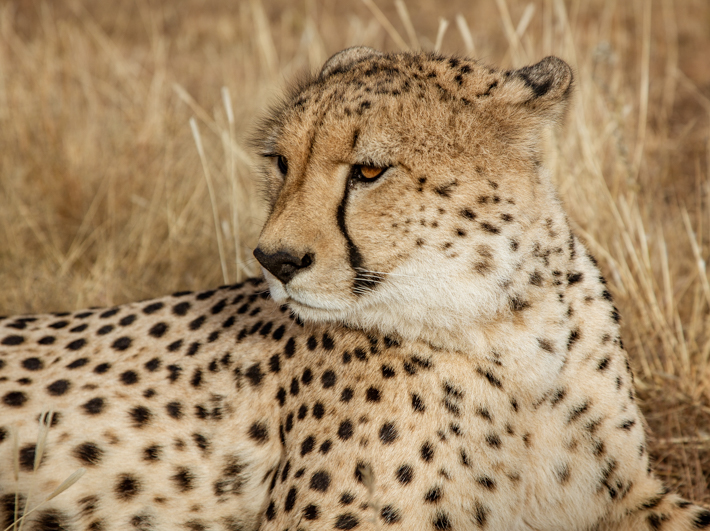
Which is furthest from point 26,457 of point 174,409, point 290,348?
point 290,348

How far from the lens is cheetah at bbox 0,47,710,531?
161cm

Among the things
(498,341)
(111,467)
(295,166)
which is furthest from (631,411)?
(111,467)

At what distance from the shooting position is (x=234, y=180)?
288cm

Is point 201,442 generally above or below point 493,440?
below

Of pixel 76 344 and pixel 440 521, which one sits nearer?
pixel 440 521

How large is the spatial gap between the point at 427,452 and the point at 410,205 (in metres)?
0.51

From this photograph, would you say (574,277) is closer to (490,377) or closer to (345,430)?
(490,377)

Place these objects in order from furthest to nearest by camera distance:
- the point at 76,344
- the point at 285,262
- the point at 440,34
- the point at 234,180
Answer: the point at 234,180
the point at 440,34
the point at 76,344
the point at 285,262

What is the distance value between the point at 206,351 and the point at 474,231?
82 centimetres

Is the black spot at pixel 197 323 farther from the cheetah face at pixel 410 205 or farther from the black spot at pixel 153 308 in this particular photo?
the cheetah face at pixel 410 205

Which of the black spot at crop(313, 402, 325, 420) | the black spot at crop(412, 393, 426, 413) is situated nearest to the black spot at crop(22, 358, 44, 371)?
the black spot at crop(313, 402, 325, 420)

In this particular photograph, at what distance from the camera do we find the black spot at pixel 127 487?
1.89 m

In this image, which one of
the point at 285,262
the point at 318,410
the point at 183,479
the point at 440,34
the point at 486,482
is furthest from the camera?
the point at 440,34

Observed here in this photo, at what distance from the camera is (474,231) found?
1599 mm
